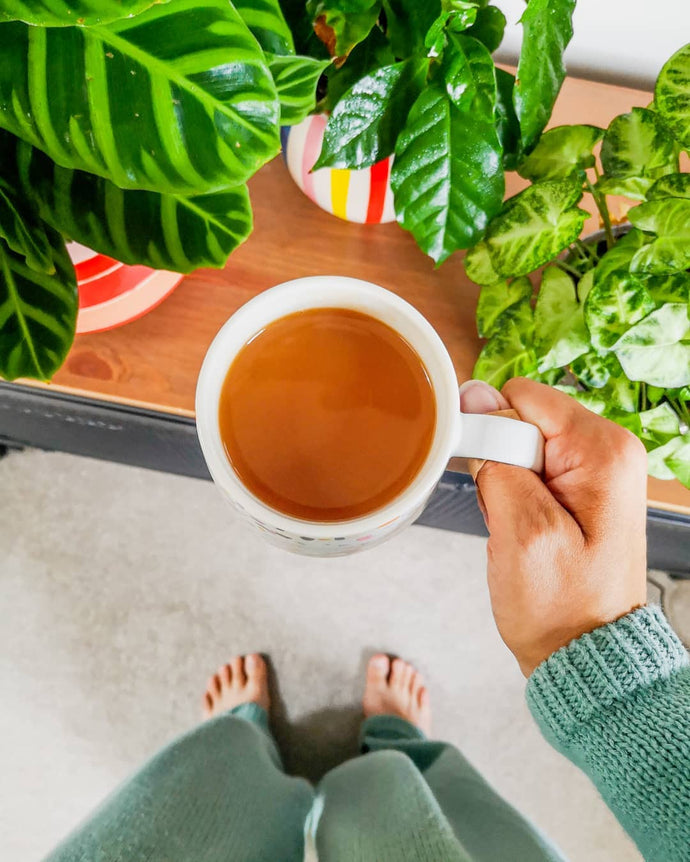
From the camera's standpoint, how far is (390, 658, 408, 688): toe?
4.24 feet

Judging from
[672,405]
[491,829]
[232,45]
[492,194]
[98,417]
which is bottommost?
[491,829]

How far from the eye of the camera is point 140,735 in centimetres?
133

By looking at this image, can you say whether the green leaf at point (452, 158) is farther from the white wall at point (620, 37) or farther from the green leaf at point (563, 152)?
the white wall at point (620, 37)

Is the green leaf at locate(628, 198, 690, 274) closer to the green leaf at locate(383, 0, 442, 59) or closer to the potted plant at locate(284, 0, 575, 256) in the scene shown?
the potted plant at locate(284, 0, 575, 256)

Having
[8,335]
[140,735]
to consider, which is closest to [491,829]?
[140,735]

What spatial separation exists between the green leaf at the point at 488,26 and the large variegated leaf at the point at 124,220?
Answer: 26cm

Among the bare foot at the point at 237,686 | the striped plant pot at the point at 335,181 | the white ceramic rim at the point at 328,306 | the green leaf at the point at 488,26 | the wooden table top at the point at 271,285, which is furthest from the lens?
the bare foot at the point at 237,686

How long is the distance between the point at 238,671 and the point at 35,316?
3.33 feet

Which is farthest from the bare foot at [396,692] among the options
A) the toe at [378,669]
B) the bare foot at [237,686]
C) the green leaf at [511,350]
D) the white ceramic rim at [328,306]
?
the white ceramic rim at [328,306]

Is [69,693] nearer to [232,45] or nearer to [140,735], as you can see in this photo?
[140,735]

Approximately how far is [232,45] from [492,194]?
28 cm

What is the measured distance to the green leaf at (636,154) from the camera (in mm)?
542

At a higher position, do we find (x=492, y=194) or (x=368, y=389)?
(x=492, y=194)

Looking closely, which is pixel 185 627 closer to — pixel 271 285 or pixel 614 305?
pixel 271 285
